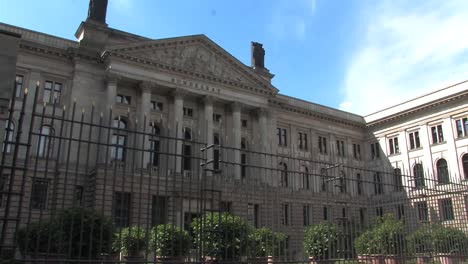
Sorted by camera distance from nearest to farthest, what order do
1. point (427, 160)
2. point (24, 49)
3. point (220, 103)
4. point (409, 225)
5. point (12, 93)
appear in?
point (12, 93) < point (409, 225) < point (24, 49) < point (220, 103) < point (427, 160)

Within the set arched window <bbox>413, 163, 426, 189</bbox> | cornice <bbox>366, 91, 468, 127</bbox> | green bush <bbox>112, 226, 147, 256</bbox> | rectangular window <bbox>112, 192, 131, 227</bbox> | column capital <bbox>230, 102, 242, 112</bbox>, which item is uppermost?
cornice <bbox>366, 91, 468, 127</bbox>

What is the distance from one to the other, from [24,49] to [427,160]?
3883 cm

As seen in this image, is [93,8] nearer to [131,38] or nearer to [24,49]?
[131,38]

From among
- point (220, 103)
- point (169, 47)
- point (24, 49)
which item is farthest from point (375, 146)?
point (24, 49)

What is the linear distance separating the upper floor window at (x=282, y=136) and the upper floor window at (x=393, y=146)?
12252mm

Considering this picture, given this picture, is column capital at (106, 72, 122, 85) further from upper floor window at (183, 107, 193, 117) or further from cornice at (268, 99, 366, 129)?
cornice at (268, 99, 366, 129)

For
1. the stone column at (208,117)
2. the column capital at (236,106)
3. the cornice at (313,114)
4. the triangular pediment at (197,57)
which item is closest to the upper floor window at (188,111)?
the stone column at (208,117)

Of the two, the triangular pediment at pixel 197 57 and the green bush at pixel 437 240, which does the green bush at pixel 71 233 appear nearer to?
the green bush at pixel 437 240

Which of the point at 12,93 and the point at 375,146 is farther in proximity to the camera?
the point at 375,146

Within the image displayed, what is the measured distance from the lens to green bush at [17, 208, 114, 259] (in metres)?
8.10

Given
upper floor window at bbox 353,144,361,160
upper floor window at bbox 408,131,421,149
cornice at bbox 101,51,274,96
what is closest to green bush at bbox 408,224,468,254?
cornice at bbox 101,51,274,96

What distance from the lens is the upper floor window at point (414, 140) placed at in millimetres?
48275

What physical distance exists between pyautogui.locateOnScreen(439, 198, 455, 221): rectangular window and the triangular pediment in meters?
27.0

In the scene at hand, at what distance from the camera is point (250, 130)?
45.3 meters
